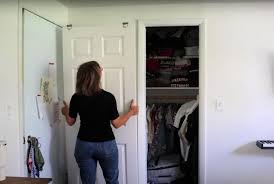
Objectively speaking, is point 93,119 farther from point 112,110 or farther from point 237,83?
point 237,83

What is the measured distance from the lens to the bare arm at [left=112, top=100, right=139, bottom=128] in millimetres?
2953

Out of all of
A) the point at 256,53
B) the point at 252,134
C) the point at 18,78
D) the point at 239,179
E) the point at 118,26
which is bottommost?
the point at 239,179

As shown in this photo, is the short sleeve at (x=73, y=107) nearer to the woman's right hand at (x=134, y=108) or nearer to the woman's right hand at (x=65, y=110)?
the woman's right hand at (x=65, y=110)

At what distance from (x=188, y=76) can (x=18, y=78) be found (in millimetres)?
1954

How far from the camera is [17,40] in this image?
2.61 meters

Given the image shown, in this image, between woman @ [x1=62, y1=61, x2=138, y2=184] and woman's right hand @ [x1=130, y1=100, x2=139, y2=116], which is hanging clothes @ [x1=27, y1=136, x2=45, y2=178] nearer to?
woman @ [x1=62, y1=61, x2=138, y2=184]

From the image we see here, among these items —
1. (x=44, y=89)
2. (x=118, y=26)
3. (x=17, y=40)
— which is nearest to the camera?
(x=17, y=40)

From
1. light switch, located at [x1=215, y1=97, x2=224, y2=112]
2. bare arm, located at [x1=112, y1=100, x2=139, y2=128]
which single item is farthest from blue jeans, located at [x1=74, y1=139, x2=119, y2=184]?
light switch, located at [x1=215, y1=97, x2=224, y2=112]

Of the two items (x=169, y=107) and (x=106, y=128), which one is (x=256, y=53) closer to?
(x=169, y=107)

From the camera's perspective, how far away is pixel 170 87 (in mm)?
3918

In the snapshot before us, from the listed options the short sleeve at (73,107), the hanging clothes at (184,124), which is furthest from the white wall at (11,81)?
the hanging clothes at (184,124)

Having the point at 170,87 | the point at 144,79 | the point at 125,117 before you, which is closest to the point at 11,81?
the point at 125,117

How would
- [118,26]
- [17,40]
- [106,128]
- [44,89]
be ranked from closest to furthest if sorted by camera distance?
[17,40] < [106,128] < [44,89] < [118,26]

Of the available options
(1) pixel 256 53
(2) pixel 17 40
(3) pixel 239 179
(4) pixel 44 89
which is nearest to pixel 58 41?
(4) pixel 44 89
